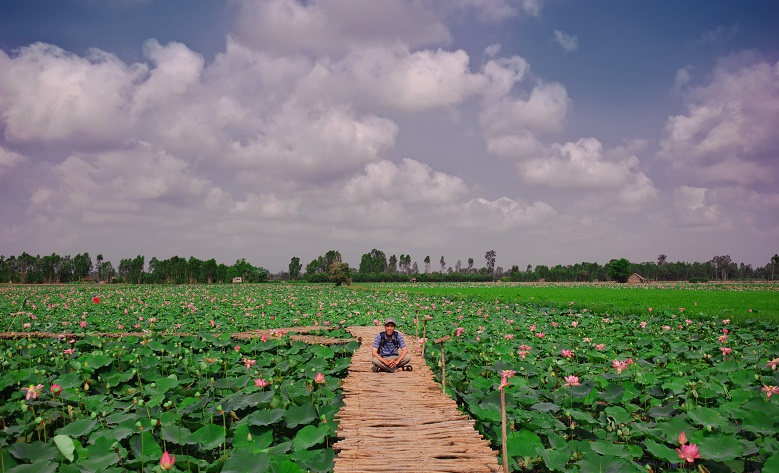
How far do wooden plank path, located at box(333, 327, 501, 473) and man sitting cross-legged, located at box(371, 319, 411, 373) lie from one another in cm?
67

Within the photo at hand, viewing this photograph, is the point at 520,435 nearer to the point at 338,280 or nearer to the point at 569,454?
the point at 569,454

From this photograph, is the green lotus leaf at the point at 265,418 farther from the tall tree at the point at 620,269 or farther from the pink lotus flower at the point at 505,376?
the tall tree at the point at 620,269

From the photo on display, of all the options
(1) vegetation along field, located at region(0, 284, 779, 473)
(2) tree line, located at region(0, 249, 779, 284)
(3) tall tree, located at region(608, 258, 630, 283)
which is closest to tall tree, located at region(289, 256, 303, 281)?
(2) tree line, located at region(0, 249, 779, 284)

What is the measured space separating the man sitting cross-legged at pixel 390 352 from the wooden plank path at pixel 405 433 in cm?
67

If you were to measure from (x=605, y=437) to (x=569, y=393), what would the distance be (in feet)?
2.62

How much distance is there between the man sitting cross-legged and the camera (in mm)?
6434

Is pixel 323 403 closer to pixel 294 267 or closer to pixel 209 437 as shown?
pixel 209 437

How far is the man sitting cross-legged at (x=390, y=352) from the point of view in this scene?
6434 mm

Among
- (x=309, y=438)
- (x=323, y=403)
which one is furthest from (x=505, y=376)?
(x=323, y=403)

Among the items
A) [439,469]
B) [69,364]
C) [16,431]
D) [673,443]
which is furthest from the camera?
[69,364]

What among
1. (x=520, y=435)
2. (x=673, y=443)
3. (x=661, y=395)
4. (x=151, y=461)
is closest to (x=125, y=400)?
(x=151, y=461)

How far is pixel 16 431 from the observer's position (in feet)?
13.7

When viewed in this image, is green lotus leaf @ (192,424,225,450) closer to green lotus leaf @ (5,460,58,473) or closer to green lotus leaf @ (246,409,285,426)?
green lotus leaf @ (246,409,285,426)

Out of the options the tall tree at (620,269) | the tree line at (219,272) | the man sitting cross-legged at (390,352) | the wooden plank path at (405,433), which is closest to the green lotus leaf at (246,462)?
the wooden plank path at (405,433)
